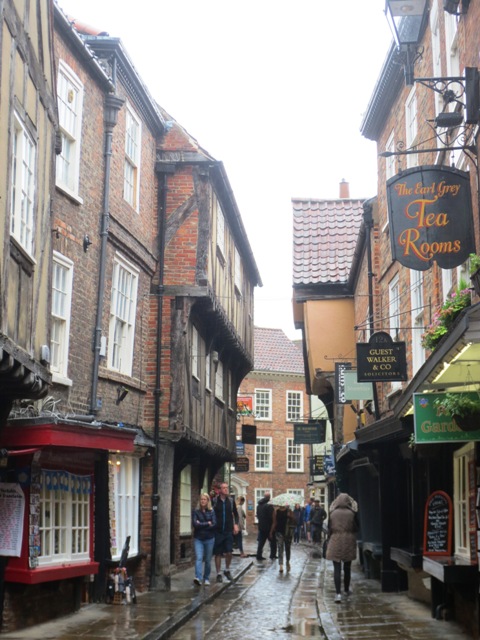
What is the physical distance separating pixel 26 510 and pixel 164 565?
20.3 feet

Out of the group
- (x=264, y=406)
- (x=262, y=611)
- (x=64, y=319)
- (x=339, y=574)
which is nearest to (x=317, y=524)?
(x=264, y=406)

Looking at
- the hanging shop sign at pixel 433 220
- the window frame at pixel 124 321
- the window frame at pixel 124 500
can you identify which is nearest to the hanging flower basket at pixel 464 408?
the hanging shop sign at pixel 433 220

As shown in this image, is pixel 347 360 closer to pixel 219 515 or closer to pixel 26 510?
pixel 219 515

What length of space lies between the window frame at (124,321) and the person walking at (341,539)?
4.24m

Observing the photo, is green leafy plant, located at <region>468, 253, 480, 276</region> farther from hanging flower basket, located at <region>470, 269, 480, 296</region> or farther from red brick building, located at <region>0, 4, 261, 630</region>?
red brick building, located at <region>0, 4, 261, 630</region>

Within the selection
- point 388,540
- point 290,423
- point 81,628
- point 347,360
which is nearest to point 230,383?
point 347,360

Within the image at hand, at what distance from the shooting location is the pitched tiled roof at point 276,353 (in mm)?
53625

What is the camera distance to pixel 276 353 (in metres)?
54.8

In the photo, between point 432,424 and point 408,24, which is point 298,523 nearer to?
point 408,24

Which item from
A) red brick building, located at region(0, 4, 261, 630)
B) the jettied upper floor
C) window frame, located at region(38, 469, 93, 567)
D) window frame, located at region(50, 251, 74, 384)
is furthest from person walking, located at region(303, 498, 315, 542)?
window frame, located at region(50, 251, 74, 384)

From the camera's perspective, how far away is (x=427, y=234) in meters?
10.8

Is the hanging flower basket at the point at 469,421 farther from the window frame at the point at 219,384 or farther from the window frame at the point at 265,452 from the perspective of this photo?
the window frame at the point at 265,452

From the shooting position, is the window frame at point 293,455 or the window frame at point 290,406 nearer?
the window frame at point 293,455

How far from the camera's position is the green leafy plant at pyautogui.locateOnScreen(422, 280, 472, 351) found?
981 cm
